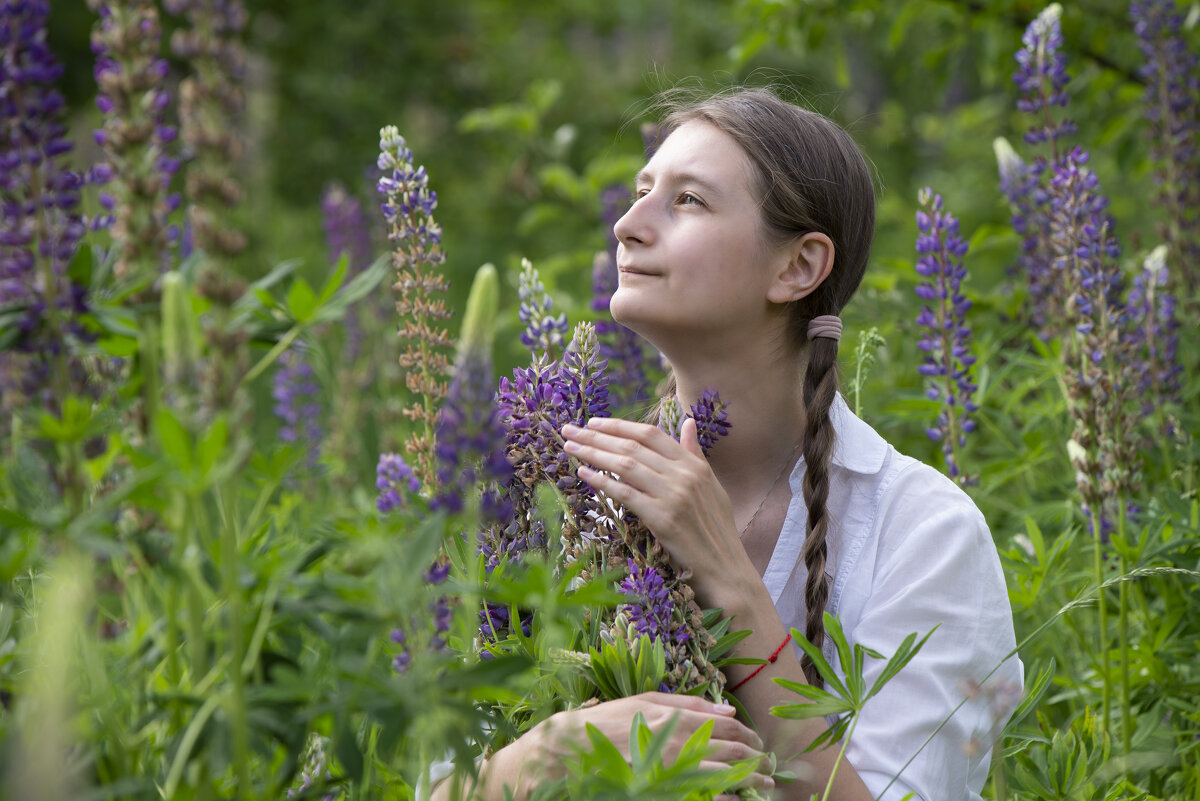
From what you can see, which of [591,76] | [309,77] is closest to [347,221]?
[309,77]

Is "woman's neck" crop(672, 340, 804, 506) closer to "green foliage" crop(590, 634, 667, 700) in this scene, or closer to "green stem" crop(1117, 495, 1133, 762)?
"green stem" crop(1117, 495, 1133, 762)

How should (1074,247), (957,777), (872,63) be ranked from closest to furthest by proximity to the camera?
(957,777), (1074,247), (872,63)

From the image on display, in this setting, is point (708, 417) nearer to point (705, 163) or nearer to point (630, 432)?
point (630, 432)

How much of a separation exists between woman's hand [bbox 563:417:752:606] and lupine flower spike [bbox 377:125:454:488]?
250 millimetres

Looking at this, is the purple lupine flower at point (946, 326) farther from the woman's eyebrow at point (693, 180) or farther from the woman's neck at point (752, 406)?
the woman's eyebrow at point (693, 180)

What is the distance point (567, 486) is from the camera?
5.67 ft

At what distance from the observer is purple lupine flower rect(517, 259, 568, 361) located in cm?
238

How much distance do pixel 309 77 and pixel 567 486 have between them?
270 inches

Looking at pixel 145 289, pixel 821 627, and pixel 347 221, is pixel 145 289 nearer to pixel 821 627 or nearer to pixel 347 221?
pixel 821 627

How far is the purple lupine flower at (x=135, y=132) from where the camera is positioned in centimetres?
116

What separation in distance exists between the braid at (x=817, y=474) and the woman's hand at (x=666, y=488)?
29 cm

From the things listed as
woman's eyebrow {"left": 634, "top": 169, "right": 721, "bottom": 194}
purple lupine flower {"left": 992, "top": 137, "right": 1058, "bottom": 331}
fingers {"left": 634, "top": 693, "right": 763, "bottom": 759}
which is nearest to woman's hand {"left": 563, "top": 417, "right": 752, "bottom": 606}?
fingers {"left": 634, "top": 693, "right": 763, "bottom": 759}

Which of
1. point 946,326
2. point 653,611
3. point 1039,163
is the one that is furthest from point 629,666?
point 1039,163

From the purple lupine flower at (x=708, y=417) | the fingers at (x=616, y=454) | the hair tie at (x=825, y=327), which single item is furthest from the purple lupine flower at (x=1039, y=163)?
the fingers at (x=616, y=454)
